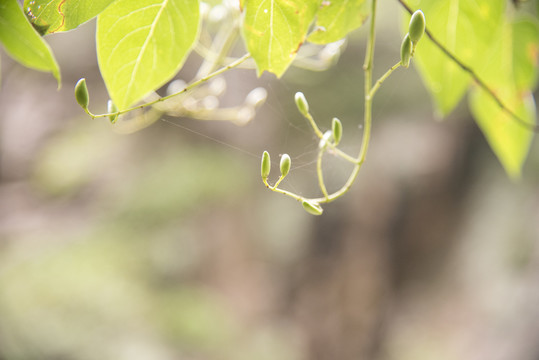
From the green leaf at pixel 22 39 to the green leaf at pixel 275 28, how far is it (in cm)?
11

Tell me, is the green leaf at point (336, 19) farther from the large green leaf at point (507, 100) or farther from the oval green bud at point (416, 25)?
the large green leaf at point (507, 100)

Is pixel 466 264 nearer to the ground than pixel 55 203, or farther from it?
nearer to the ground

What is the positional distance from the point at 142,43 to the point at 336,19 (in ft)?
0.40

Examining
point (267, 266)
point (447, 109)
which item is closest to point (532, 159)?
point (267, 266)

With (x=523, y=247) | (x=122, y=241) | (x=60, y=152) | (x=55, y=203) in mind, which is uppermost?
(x=60, y=152)

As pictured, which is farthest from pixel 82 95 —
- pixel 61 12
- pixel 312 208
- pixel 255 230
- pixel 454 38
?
pixel 255 230

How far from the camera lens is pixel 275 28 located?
25 cm

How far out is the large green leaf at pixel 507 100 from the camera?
473mm

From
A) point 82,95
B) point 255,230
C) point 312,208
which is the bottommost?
point 312,208

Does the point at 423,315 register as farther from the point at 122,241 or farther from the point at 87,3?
the point at 87,3

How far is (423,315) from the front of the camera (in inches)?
100.0

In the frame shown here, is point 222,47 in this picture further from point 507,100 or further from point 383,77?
point 507,100

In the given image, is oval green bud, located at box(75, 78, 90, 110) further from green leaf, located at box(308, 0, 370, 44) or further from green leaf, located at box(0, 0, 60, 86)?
green leaf, located at box(308, 0, 370, 44)

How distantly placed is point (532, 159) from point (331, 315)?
105cm
